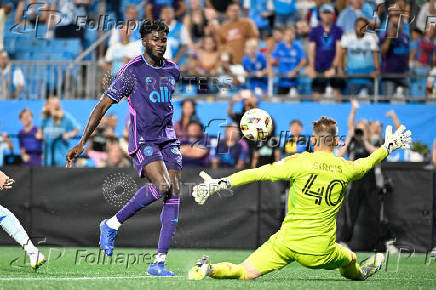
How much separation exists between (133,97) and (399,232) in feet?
20.1

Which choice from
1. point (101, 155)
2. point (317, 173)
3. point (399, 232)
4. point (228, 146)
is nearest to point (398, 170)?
point (399, 232)

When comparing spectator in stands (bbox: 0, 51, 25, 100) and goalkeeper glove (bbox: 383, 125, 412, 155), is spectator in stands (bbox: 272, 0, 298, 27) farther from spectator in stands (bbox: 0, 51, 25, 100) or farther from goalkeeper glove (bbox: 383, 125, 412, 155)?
goalkeeper glove (bbox: 383, 125, 412, 155)

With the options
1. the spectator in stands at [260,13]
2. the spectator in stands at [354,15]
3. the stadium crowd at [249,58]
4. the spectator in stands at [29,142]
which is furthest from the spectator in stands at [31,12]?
the spectator in stands at [354,15]

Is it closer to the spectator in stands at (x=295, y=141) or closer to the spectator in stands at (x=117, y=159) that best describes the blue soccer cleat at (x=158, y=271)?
the spectator in stands at (x=117, y=159)

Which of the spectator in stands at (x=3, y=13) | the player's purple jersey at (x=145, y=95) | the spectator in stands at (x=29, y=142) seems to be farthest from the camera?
the spectator in stands at (x=3, y=13)

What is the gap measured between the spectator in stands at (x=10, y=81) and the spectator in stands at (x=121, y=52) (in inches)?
71.0

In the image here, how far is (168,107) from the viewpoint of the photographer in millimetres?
8430

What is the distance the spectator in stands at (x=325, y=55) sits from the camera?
15492 mm

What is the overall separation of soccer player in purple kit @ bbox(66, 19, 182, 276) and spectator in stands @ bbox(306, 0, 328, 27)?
893cm

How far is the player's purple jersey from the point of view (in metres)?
8.29

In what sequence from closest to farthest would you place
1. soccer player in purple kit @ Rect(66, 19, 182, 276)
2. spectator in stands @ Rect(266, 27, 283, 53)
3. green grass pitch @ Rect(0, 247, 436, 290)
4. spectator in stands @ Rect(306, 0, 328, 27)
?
green grass pitch @ Rect(0, 247, 436, 290) < soccer player in purple kit @ Rect(66, 19, 182, 276) < spectator in stands @ Rect(266, 27, 283, 53) < spectator in stands @ Rect(306, 0, 328, 27)

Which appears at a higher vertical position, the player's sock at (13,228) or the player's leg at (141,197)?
the player's leg at (141,197)

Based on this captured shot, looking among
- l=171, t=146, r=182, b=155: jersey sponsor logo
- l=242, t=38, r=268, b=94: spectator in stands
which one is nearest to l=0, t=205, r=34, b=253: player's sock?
l=171, t=146, r=182, b=155: jersey sponsor logo

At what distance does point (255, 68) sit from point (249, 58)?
9.3 inches
